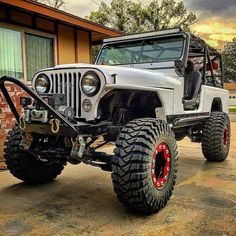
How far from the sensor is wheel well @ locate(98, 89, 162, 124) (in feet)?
12.9

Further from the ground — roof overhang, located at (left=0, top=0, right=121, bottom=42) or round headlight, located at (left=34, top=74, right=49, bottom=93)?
roof overhang, located at (left=0, top=0, right=121, bottom=42)

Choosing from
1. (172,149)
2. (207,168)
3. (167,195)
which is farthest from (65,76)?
(207,168)

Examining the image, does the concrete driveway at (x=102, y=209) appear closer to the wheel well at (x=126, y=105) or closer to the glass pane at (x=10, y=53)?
the wheel well at (x=126, y=105)

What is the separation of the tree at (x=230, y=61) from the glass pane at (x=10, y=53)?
5139cm

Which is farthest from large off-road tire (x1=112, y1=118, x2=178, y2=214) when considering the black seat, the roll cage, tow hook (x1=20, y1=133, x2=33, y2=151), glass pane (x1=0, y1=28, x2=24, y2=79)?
glass pane (x1=0, y1=28, x2=24, y2=79)

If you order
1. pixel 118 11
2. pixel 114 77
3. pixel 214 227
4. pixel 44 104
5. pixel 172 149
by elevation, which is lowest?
pixel 214 227

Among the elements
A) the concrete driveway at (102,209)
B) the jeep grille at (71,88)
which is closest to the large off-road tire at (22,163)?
the concrete driveway at (102,209)

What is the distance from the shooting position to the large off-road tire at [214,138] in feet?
20.0

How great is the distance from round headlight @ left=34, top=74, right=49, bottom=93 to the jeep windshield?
1.80 meters

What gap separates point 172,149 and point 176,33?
7.00ft

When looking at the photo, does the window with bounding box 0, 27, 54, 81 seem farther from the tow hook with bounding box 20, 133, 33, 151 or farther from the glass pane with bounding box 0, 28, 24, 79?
the tow hook with bounding box 20, 133, 33, 151

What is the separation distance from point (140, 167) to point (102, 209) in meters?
0.75

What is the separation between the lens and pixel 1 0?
618 cm

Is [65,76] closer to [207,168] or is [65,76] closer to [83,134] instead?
[83,134]
